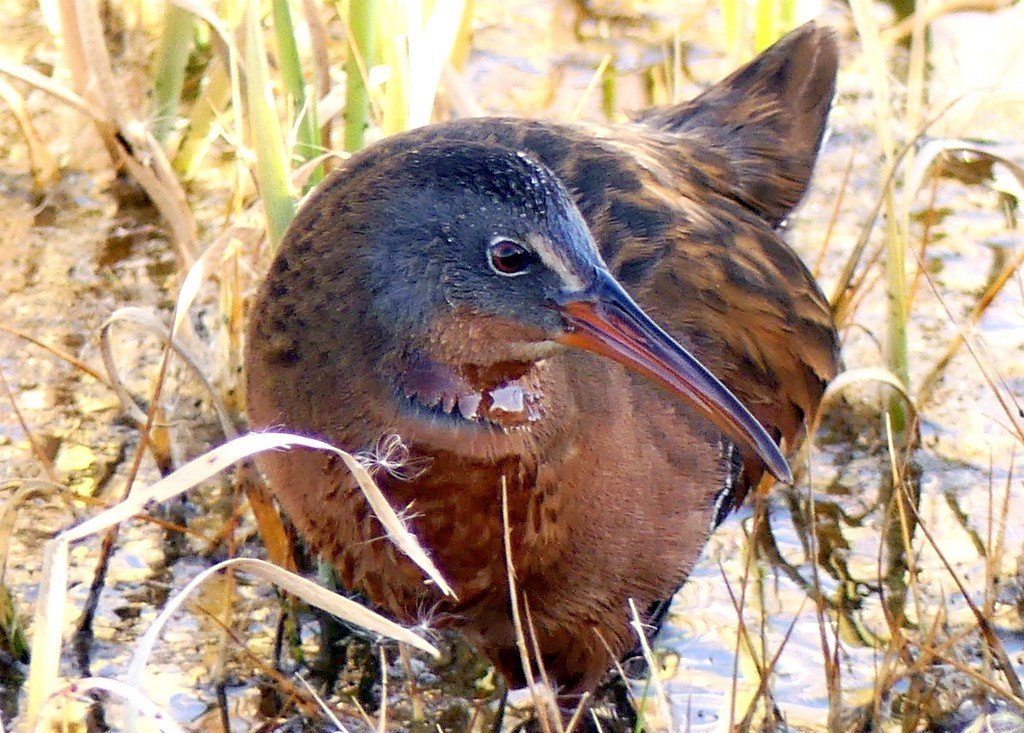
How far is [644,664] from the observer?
3.11m

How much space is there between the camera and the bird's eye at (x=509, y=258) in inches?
91.4

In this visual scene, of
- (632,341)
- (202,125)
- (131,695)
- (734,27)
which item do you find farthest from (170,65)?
(131,695)

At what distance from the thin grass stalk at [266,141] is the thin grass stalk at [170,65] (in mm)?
933

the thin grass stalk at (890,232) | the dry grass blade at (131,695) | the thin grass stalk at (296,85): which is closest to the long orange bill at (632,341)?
the dry grass blade at (131,695)

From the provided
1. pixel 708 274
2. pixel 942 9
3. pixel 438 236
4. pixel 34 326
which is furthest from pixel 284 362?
pixel 942 9

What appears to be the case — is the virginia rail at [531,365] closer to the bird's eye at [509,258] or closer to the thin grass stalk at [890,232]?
the bird's eye at [509,258]

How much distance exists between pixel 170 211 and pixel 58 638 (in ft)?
4.26

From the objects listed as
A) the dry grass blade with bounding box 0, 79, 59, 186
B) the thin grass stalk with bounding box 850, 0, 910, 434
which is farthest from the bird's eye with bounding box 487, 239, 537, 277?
the dry grass blade with bounding box 0, 79, 59, 186

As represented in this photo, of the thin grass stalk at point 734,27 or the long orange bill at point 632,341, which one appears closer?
the long orange bill at point 632,341

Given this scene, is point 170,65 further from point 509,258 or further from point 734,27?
point 509,258

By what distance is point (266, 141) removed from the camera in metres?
2.92

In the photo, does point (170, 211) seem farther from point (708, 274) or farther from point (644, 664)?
point (644, 664)

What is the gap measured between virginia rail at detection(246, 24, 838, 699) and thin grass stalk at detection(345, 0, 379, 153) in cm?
32

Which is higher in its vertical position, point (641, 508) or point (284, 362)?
point (284, 362)
